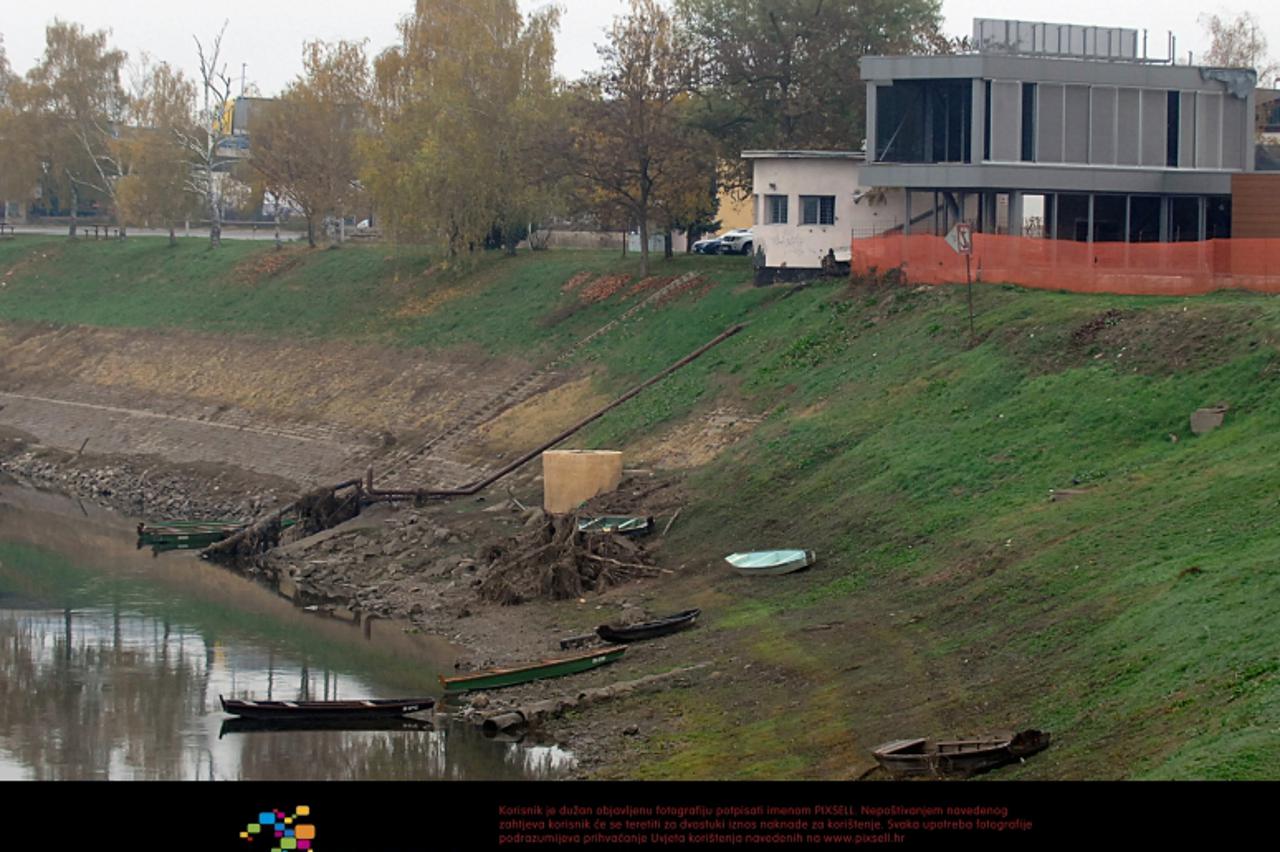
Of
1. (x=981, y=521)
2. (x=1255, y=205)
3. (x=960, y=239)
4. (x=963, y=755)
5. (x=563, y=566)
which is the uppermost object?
(x=1255, y=205)

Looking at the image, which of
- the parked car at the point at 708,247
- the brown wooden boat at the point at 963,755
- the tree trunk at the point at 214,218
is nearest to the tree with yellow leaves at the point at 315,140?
the tree trunk at the point at 214,218

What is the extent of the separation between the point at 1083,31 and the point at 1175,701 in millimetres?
38184

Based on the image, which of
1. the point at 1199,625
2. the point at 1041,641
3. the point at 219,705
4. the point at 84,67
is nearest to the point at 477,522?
the point at 219,705

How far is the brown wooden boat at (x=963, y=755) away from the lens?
21562 millimetres

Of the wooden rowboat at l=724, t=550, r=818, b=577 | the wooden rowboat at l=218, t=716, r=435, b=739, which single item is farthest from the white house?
the wooden rowboat at l=218, t=716, r=435, b=739

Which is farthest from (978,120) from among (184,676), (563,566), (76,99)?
(76,99)

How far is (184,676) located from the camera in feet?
115

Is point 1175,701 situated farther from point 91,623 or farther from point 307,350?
point 307,350

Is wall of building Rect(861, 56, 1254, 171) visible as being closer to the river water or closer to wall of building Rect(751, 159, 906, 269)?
wall of building Rect(751, 159, 906, 269)

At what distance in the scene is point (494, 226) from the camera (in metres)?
73.8

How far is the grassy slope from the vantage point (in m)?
23.1
